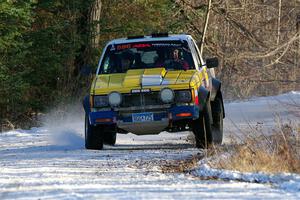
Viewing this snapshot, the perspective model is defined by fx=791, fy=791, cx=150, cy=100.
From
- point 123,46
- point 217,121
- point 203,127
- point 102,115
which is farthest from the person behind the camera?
point 217,121

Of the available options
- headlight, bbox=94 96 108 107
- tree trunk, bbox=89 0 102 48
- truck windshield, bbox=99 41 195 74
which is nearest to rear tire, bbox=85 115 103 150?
headlight, bbox=94 96 108 107

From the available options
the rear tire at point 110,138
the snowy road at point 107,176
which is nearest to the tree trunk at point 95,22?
the snowy road at point 107,176

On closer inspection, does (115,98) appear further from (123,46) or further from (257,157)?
(257,157)

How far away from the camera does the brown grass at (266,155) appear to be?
8.76m

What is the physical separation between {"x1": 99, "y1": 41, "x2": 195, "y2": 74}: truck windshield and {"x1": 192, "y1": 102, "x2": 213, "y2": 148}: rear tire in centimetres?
106

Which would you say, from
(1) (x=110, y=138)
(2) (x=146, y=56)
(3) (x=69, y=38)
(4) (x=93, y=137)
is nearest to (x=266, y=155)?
(4) (x=93, y=137)

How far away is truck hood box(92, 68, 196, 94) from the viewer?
1197 centimetres

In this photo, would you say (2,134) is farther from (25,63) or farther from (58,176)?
(58,176)

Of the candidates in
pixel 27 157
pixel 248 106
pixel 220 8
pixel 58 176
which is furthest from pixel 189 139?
pixel 220 8

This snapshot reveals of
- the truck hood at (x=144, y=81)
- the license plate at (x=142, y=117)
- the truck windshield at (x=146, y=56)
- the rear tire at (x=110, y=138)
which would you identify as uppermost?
the truck windshield at (x=146, y=56)

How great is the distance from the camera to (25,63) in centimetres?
2492

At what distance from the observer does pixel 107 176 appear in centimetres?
888

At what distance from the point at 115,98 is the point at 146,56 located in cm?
151

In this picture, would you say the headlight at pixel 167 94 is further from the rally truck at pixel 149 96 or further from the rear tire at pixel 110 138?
the rear tire at pixel 110 138
